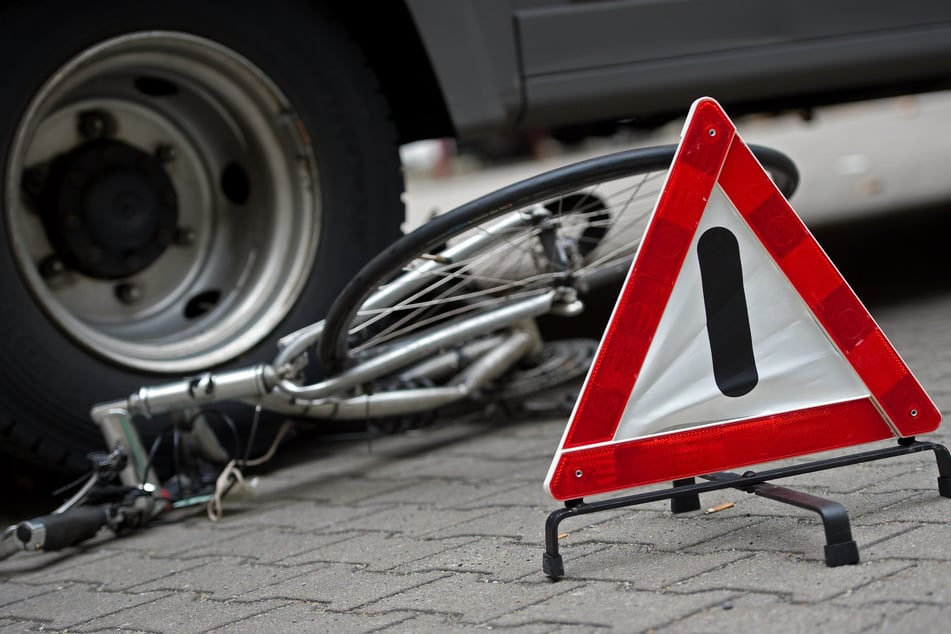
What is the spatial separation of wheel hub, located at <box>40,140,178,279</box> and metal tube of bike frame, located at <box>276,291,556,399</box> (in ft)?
2.12

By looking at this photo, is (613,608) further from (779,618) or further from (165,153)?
(165,153)

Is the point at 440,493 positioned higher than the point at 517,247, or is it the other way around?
the point at 517,247

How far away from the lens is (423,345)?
108 inches

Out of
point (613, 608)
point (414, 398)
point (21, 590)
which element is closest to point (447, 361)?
point (414, 398)

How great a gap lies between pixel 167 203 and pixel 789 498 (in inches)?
73.0

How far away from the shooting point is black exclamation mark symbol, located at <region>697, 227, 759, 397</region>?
2.05 metres

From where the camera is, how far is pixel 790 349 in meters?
2.08

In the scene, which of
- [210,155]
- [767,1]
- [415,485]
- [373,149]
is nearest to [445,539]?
[415,485]

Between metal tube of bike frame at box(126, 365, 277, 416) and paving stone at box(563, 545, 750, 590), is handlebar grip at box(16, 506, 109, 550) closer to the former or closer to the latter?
metal tube of bike frame at box(126, 365, 277, 416)

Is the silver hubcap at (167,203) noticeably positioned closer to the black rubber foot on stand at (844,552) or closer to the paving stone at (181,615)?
the paving stone at (181,615)

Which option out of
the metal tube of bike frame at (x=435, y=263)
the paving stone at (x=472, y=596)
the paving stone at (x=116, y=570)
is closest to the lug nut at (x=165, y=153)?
the metal tube of bike frame at (x=435, y=263)

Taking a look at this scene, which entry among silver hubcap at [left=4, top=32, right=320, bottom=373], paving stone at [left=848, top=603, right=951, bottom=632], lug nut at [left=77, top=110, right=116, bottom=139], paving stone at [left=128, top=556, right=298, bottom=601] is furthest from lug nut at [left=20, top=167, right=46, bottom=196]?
paving stone at [left=848, top=603, right=951, bottom=632]

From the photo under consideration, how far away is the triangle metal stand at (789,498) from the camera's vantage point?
5.98ft

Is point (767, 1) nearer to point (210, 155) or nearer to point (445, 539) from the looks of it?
point (210, 155)
